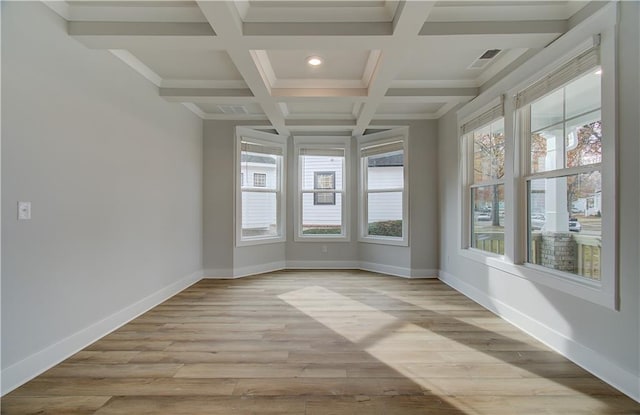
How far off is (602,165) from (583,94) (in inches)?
24.2

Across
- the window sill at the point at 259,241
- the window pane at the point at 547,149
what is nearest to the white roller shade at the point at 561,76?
the window pane at the point at 547,149

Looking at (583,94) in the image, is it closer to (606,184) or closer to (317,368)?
(606,184)

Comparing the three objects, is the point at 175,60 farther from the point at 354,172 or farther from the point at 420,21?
the point at 354,172

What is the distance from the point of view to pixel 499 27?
2279mm

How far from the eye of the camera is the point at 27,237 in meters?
1.97

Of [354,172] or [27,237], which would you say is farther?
[354,172]

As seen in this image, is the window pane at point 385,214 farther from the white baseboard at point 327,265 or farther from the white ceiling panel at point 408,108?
the white ceiling panel at point 408,108

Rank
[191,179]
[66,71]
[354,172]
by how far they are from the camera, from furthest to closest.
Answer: [354,172], [191,179], [66,71]

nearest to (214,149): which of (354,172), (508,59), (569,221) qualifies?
(354,172)

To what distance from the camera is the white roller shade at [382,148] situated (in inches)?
196

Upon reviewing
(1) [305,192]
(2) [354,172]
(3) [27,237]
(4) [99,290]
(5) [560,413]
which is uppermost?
(2) [354,172]

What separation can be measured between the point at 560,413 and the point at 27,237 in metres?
3.43

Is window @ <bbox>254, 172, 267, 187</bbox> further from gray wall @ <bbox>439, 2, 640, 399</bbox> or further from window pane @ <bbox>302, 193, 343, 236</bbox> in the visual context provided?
gray wall @ <bbox>439, 2, 640, 399</bbox>

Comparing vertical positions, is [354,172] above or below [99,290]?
above
